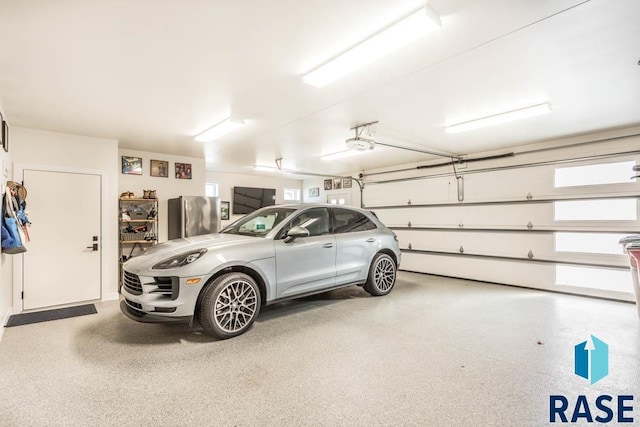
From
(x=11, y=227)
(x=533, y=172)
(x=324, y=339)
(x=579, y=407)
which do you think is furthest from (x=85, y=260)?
(x=533, y=172)

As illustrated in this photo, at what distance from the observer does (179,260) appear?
301 centimetres

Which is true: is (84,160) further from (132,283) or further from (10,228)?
(132,283)

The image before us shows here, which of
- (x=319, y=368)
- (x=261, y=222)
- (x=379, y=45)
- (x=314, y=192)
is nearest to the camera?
(x=379, y=45)

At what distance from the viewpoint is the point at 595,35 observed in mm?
2232

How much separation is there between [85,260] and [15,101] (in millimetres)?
→ 2351

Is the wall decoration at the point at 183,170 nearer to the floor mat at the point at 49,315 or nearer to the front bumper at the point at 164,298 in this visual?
the floor mat at the point at 49,315

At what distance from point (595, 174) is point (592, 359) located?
3.40 metres

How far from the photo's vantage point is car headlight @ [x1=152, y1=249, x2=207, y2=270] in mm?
2972

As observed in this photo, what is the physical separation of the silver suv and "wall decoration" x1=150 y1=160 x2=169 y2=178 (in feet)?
8.50

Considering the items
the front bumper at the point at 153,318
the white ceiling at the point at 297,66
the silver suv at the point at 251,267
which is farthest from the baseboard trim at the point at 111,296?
the white ceiling at the point at 297,66

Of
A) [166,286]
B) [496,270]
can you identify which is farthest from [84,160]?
[496,270]

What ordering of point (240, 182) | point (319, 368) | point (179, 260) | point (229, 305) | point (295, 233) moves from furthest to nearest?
point (240, 182) < point (295, 233) < point (229, 305) < point (179, 260) < point (319, 368)

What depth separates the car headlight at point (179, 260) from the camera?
2.97 m

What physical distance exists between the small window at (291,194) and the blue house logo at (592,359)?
8.13 metres
